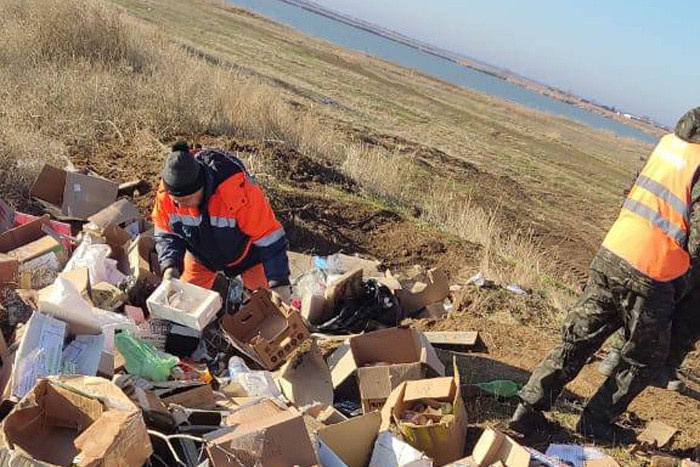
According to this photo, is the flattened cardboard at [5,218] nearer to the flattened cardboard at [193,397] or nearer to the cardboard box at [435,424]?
the flattened cardboard at [193,397]

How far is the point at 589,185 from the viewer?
19.0 meters

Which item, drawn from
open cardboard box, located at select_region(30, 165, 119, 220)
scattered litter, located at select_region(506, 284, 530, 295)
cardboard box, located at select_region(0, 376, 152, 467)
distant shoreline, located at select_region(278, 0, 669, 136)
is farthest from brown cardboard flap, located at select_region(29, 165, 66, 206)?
distant shoreline, located at select_region(278, 0, 669, 136)

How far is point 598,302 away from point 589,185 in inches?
661

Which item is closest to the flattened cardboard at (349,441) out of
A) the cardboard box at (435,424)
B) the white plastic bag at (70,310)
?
the cardboard box at (435,424)

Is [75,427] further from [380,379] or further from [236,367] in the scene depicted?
[380,379]

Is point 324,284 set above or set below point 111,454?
below

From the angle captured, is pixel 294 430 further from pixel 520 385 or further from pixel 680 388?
pixel 680 388

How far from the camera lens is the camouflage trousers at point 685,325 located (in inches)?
130

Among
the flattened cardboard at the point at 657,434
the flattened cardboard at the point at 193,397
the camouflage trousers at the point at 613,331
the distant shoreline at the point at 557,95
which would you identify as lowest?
the distant shoreline at the point at 557,95

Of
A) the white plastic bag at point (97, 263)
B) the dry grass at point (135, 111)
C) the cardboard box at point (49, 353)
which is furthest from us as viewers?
the dry grass at point (135, 111)

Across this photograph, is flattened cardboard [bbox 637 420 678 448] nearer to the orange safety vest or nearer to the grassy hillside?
the grassy hillside

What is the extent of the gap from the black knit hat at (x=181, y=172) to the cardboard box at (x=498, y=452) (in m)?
1.99

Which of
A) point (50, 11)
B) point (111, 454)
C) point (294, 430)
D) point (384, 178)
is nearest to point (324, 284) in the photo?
point (294, 430)

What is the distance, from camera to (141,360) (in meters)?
3.08
